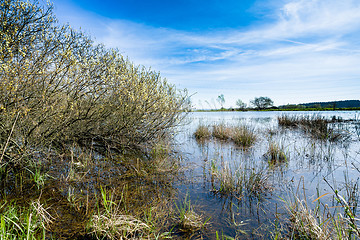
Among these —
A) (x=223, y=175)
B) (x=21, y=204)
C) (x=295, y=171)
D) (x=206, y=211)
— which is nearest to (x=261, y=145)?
(x=295, y=171)

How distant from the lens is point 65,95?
4.51m

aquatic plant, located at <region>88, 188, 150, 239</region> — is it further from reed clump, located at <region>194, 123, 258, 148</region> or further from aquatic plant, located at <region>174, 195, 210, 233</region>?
reed clump, located at <region>194, 123, 258, 148</region>

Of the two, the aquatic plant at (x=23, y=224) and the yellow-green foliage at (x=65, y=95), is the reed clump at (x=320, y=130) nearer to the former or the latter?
the yellow-green foliage at (x=65, y=95)

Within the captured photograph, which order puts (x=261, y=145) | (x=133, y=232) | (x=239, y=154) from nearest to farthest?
(x=133, y=232) → (x=239, y=154) → (x=261, y=145)

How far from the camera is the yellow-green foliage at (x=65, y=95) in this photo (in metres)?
3.90

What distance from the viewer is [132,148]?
791 centimetres

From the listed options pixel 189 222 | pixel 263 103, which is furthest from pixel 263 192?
pixel 263 103

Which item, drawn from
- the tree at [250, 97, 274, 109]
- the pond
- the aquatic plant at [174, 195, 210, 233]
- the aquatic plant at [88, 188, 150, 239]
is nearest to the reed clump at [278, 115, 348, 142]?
the pond

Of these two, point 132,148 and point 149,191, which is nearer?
point 149,191

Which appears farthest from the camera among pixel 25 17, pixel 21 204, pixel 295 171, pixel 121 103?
pixel 25 17

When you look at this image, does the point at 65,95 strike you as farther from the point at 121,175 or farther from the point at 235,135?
the point at 235,135

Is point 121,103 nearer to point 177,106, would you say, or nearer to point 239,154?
point 177,106

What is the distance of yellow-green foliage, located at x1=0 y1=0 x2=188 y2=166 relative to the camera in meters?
3.90

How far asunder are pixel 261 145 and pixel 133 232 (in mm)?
7810
